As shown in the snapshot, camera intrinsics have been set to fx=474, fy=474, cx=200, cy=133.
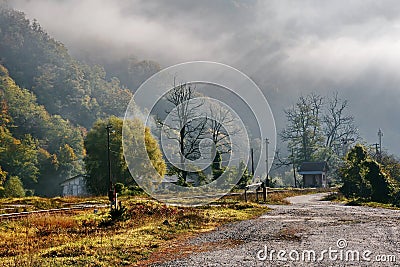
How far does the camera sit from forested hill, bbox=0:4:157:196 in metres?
76.8

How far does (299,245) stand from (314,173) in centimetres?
6023

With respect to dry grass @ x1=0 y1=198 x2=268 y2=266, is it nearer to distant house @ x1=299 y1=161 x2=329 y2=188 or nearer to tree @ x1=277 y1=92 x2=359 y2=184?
distant house @ x1=299 y1=161 x2=329 y2=188

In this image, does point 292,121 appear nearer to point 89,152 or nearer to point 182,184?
point 89,152

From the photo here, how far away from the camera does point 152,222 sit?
19.6 metres

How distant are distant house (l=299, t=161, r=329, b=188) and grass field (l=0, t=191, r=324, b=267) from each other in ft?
154

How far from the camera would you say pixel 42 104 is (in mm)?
123375

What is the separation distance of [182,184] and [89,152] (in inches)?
1453

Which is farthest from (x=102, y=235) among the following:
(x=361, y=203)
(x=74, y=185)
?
(x=74, y=185)

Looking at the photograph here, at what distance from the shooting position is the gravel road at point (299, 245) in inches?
401

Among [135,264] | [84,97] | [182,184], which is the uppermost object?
[84,97]

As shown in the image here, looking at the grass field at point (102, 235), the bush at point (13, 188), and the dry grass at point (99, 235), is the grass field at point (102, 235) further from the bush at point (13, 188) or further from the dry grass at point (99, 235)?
the bush at point (13, 188)

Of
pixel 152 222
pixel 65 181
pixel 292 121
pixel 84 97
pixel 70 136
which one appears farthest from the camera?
pixel 84 97

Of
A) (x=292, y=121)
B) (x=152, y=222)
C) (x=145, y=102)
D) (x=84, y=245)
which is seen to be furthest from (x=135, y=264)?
(x=292, y=121)

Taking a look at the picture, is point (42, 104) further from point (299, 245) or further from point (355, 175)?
point (299, 245)
